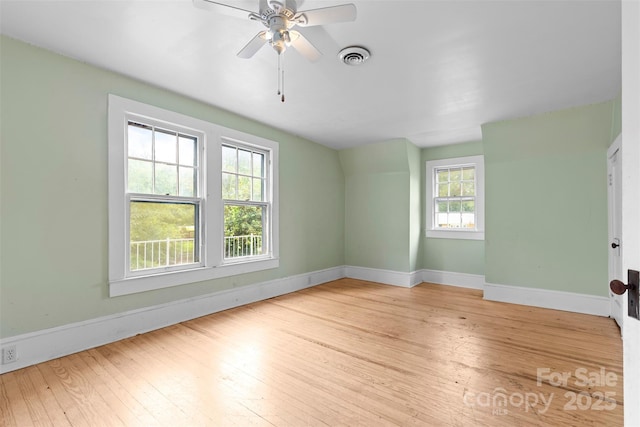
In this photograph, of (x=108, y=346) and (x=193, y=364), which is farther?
(x=108, y=346)

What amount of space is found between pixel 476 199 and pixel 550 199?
1.12 m

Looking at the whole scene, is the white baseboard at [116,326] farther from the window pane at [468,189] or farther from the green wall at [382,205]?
the window pane at [468,189]

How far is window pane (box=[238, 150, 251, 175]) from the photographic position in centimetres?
389

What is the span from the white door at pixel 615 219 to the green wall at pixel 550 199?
0.38 ft

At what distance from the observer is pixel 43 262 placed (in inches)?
90.4

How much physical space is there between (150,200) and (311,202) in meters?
2.53

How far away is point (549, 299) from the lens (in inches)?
145

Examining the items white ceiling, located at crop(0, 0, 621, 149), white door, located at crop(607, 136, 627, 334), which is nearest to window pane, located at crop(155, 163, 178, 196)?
white ceiling, located at crop(0, 0, 621, 149)

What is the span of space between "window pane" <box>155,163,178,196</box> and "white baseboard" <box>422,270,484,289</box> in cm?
434

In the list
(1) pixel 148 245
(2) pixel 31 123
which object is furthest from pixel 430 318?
(2) pixel 31 123

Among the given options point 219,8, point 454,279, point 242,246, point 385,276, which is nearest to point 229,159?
point 242,246

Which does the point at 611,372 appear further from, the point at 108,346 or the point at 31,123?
the point at 31,123

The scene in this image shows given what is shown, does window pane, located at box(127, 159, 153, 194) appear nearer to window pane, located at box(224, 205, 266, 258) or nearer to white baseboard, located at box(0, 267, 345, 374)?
window pane, located at box(224, 205, 266, 258)

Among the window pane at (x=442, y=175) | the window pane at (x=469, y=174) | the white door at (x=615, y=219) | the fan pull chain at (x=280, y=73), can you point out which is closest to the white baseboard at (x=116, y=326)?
the fan pull chain at (x=280, y=73)
